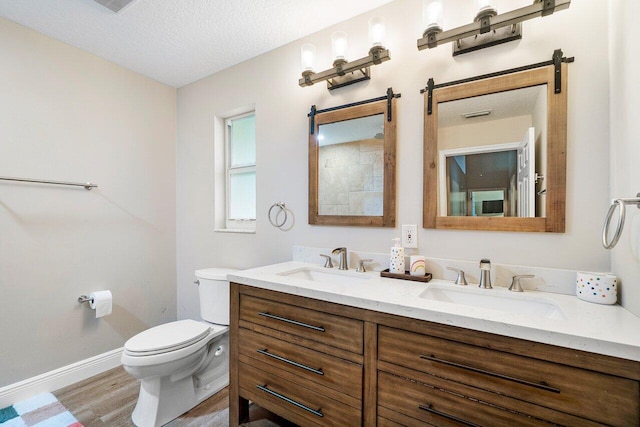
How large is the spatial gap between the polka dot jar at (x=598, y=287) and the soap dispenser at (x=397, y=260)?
2.27 feet

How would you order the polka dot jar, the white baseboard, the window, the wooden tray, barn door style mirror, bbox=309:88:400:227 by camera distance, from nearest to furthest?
1. the polka dot jar
2. the wooden tray
3. barn door style mirror, bbox=309:88:400:227
4. the white baseboard
5. the window

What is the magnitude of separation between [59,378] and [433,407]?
238 cm

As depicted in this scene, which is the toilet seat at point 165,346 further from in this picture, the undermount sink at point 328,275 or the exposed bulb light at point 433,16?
the exposed bulb light at point 433,16

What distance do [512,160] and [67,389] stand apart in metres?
2.99

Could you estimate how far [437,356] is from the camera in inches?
38.0

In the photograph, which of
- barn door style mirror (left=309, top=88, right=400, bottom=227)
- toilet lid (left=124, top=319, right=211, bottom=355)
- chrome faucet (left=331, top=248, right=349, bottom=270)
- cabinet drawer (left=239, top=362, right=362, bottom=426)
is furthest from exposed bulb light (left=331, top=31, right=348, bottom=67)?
toilet lid (left=124, top=319, right=211, bottom=355)

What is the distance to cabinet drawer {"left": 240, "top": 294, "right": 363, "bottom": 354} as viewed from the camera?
1136 millimetres

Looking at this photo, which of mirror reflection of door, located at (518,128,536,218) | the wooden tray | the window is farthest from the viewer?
the window

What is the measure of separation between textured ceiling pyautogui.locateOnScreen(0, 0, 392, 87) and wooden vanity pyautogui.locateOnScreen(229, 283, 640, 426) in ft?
5.16

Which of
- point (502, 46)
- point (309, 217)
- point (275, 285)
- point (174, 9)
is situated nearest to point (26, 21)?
point (174, 9)

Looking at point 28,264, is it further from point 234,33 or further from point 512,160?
→ point 512,160

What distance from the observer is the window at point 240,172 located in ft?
7.88

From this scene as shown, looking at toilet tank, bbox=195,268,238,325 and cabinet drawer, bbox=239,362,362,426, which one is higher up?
toilet tank, bbox=195,268,238,325

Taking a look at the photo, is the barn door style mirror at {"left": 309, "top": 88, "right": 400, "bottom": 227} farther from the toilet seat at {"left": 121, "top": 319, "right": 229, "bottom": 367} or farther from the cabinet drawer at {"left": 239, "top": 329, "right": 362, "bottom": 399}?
the toilet seat at {"left": 121, "top": 319, "right": 229, "bottom": 367}
